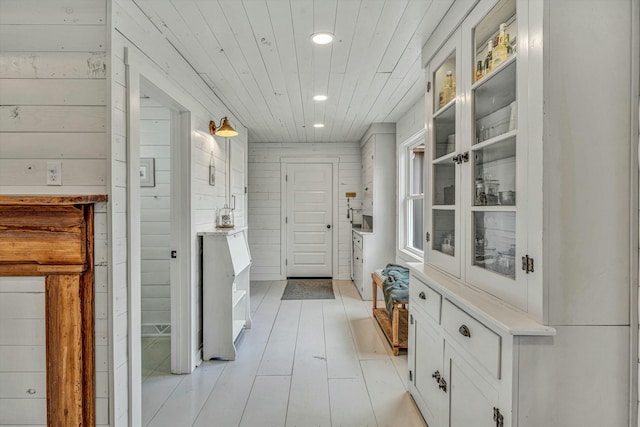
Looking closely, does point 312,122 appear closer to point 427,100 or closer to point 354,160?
point 354,160

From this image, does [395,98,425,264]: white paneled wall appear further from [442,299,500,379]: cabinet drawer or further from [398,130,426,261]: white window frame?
[442,299,500,379]: cabinet drawer

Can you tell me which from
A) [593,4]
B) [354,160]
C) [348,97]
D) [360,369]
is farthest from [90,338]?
[354,160]

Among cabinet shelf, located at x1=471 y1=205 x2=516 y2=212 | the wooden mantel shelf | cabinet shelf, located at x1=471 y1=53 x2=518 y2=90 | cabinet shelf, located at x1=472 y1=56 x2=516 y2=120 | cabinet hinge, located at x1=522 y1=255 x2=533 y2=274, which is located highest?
cabinet shelf, located at x1=471 y1=53 x2=518 y2=90

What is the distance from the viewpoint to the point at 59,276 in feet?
5.50

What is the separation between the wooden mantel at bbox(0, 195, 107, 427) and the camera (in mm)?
1662

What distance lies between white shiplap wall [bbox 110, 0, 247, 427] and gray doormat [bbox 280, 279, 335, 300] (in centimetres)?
223

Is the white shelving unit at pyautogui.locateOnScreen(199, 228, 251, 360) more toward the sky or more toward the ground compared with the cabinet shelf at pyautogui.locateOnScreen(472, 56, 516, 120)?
more toward the ground

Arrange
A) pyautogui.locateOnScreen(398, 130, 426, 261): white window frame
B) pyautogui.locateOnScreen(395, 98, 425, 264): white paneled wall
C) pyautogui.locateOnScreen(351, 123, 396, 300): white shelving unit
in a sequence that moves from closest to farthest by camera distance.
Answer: pyautogui.locateOnScreen(395, 98, 425, 264): white paneled wall, pyautogui.locateOnScreen(398, 130, 426, 261): white window frame, pyautogui.locateOnScreen(351, 123, 396, 300): white shelving unit

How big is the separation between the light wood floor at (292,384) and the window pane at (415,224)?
1.22 meters

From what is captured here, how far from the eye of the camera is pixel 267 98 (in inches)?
142

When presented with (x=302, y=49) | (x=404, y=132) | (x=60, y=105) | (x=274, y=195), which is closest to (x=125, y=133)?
(x=60, y=105)

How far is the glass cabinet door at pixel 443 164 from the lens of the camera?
75.4 inches

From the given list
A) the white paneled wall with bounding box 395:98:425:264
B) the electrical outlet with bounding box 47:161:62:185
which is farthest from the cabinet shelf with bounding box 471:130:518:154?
the white paneled wall with bounding box 395:98:425:264

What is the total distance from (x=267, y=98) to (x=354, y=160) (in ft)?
9.16
